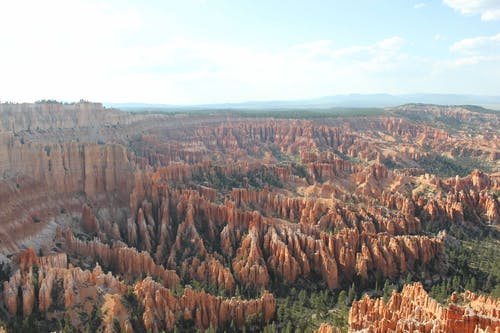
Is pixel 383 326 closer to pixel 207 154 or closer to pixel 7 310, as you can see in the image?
pixel 7 310

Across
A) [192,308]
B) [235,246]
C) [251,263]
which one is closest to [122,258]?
[192,308]

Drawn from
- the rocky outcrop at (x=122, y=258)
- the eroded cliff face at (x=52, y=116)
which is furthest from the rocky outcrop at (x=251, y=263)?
the eroded cliff face at (x=52, y=116)

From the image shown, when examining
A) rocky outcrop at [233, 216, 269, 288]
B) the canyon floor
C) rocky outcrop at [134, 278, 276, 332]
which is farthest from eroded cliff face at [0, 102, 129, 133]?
rocky outcrop at [134, 278, 276, 332]

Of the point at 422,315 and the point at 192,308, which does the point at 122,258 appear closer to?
the point at 192,308

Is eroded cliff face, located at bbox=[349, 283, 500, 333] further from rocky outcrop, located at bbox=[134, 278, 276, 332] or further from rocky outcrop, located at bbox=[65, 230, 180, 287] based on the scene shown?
rocky outcrop, located at bbox=[65, 230, 180, 287]

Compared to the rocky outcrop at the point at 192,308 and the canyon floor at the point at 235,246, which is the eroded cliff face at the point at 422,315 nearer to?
the canyon floor at the point at 235,246

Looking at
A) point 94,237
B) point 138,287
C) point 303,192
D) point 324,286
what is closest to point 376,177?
point 303,192
